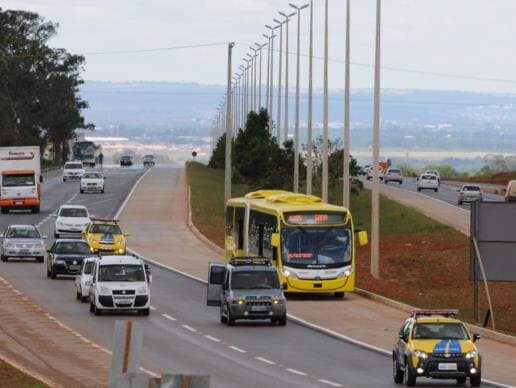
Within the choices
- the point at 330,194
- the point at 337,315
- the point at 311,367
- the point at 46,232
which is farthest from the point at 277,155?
the point at 311,367

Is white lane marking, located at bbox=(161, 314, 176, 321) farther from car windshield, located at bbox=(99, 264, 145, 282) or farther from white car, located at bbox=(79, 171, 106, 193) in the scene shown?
white car, located at bbox=(79, 171, 106, 193)

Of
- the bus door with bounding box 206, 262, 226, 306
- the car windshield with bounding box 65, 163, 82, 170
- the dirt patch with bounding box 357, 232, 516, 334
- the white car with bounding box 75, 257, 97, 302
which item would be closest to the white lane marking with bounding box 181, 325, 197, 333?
the bus door with bounding box 206, 262, 226, 306

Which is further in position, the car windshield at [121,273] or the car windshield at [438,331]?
the car windshield at [121,273]

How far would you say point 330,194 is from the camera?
4532 inches

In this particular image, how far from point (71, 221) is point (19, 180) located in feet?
64.3

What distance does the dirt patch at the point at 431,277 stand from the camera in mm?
52781

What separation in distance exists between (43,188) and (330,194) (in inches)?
1067

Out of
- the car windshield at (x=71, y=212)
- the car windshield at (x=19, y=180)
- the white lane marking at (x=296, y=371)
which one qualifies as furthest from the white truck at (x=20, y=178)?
the white lane marking at (x=296, y=371)

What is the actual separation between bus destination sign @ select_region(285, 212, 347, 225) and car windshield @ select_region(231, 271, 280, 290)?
6738 millimetres

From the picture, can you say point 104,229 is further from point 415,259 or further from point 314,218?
point 314,218

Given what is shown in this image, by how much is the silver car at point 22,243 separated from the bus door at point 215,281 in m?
22.7

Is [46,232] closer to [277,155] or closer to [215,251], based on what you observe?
[215,251]

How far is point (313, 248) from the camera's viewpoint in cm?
4834

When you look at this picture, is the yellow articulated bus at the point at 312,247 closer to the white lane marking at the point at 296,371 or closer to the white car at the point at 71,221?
the white lane marking at the point at 296,371
